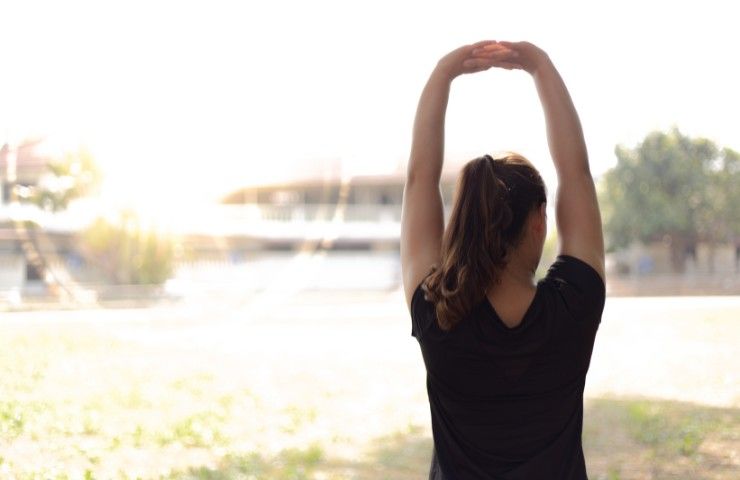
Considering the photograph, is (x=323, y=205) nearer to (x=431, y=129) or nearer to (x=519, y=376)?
(x=431, y=129)

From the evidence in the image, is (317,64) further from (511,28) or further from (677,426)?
(677,426)

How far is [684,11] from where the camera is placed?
7016 millimetres

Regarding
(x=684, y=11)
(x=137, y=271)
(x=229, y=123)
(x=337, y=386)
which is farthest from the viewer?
(x=137, y=271)

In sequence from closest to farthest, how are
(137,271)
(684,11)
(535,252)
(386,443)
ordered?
(535,252)
(386,443)
(684,11)
(137,271)

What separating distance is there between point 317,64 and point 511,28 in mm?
2962

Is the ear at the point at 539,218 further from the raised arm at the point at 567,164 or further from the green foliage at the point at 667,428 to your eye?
the green foliage at the point at 667,428

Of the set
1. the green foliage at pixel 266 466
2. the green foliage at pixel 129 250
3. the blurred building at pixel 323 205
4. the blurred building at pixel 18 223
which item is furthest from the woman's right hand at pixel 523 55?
the blurred building at pixel 323 205

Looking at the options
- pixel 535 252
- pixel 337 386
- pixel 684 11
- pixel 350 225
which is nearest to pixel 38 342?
pixel 337 386

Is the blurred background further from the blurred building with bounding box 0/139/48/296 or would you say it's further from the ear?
the ear

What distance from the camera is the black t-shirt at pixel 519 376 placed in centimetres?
82

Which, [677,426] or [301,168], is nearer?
[677,426]

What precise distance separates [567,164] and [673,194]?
10462 millimetres

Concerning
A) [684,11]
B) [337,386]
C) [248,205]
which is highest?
[684,11]

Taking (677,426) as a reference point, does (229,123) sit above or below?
above
